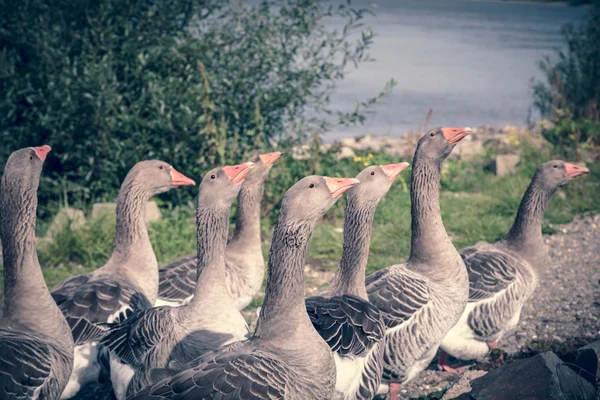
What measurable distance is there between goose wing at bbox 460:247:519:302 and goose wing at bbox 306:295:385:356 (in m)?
1.60

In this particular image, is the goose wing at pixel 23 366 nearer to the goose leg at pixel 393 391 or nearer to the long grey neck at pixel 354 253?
the long grey neck at pixel 354 253

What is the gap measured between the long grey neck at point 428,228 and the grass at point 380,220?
1.95 metres

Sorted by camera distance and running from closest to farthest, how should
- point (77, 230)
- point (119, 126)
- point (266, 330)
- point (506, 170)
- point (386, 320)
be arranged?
point (266, 330), point (386, 320), point (77, 230), point (119, 126), point (506, 170)

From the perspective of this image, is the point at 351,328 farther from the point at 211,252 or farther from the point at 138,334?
the point at 138,334

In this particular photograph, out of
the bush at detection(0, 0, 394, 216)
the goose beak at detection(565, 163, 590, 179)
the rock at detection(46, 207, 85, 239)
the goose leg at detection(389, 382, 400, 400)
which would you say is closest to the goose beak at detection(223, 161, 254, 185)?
the goose leg at detection(389, 382, 400, 400)

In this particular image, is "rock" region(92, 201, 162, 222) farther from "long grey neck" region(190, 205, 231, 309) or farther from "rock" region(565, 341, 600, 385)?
"rock" region(565, 341, 600, 385)

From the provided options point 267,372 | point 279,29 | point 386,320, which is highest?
point 279,29

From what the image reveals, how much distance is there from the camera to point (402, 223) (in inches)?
358

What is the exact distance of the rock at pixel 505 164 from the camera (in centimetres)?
1145

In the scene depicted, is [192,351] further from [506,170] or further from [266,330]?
[506,170]

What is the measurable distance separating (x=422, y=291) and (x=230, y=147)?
451 cm

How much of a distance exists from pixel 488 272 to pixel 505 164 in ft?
18.9

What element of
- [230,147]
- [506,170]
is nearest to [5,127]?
[230,147]

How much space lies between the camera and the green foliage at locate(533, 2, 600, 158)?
436 inches
